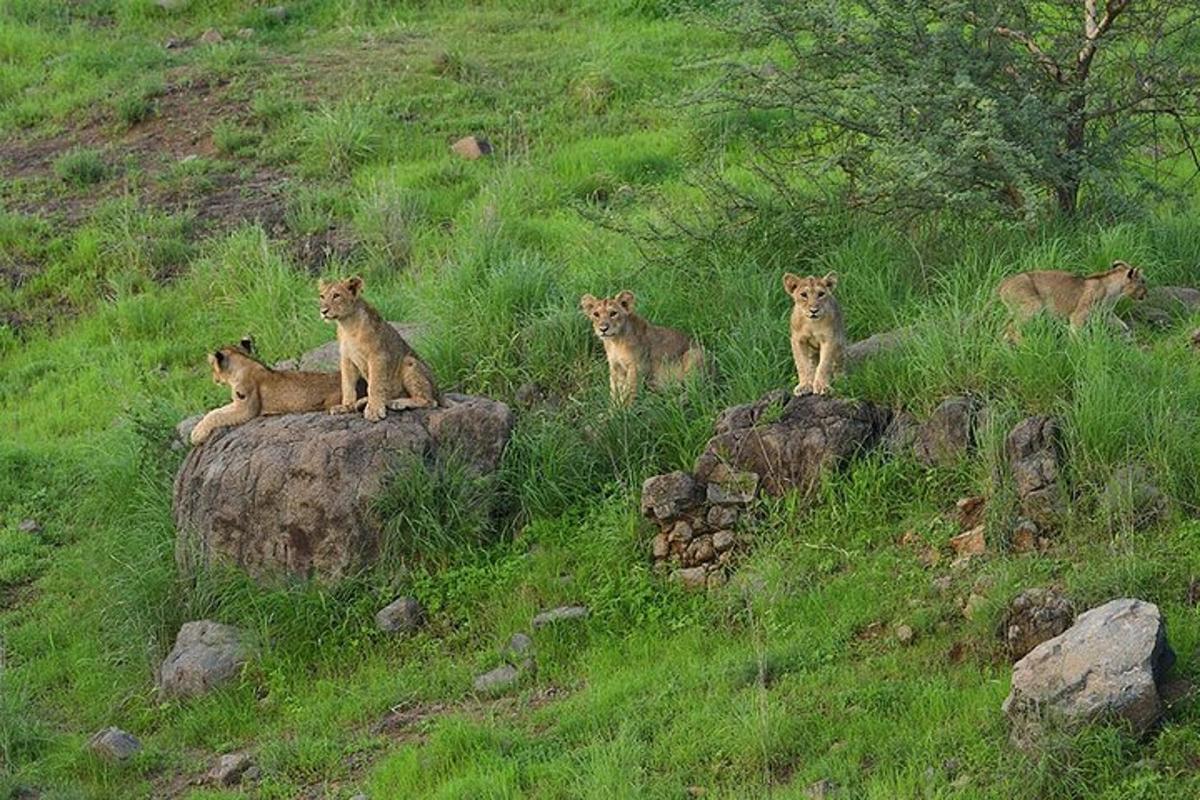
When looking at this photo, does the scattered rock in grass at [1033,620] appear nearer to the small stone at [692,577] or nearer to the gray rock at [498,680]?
the small stone at [692,577]

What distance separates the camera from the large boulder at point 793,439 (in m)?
12.5

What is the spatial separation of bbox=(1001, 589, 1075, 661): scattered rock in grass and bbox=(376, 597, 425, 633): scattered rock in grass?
3871 millimetres

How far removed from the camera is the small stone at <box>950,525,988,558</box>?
1143 cm

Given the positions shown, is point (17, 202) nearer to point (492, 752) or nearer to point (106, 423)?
point (106, 423)

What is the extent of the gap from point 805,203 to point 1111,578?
622 centimetres

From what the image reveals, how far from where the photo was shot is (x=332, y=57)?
2377 cm

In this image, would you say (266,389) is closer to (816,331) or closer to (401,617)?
(401,617)

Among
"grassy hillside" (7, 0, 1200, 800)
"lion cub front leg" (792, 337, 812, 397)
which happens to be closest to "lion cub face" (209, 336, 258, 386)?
"grassy hillside" (7, 0, 1200, 800)

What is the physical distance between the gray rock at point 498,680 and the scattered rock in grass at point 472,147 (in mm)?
10141

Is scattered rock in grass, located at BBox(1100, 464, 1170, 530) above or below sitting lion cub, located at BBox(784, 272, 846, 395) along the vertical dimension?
below

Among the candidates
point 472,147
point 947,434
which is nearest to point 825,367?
point 947,434

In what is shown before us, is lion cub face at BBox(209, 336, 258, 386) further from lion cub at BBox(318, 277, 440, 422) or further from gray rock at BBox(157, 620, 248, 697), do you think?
gray rock at BBox(157, 620, 248, 697)

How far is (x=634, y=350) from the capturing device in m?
13.8

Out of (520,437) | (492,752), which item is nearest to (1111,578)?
(492,752)
